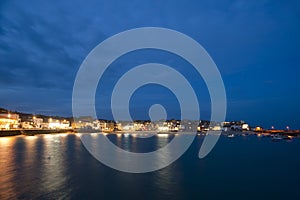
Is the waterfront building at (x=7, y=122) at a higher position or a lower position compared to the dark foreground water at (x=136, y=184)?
higher

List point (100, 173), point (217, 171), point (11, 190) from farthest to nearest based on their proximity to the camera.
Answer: point (217, 171) → point (100, 173) → point (11, 190)

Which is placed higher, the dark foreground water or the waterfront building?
the waterfront building

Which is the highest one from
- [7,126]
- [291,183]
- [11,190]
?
[7,126]

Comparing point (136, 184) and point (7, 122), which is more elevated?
point (7, 122)

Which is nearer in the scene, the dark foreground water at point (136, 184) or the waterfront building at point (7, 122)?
the dark foreground water at point (136, 184)

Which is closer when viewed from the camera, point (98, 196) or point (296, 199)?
point (98, 196)

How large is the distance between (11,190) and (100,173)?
A: 7.67 meters

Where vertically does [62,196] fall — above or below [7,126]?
below

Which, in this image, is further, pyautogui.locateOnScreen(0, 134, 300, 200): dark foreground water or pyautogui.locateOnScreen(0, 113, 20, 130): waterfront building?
pyautogui.locateOnScreen(0, 113, 20, 130): waterfront building

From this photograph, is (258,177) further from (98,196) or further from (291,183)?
(98,196)

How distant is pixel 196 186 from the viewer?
1830cm

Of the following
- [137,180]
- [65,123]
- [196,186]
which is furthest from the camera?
[65,123]

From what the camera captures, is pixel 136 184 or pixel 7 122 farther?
pixel 7 122

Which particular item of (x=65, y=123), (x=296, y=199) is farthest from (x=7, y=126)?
(x=296, y=199)
